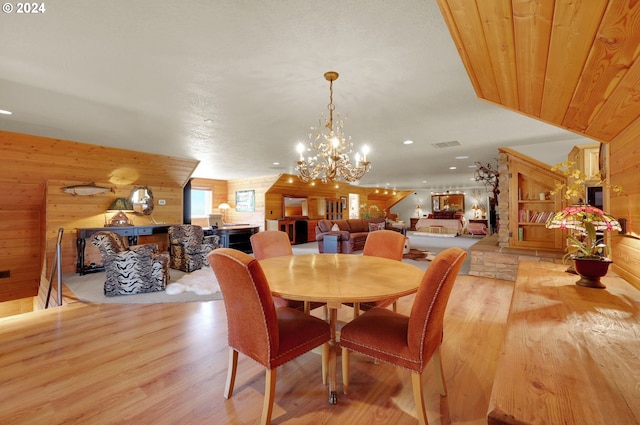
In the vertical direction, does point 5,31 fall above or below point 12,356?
above

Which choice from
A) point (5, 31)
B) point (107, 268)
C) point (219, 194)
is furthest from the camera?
point (219, 194)

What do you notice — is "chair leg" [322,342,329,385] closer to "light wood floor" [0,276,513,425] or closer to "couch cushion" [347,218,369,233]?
"light wood floor" [0,276,513,425]

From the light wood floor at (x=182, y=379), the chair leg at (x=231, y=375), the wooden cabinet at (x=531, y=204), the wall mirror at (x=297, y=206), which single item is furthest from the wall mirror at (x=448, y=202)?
the chair leg at (x=231, y=375)

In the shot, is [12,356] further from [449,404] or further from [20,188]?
[20,188]

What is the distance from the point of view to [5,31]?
5.32ft

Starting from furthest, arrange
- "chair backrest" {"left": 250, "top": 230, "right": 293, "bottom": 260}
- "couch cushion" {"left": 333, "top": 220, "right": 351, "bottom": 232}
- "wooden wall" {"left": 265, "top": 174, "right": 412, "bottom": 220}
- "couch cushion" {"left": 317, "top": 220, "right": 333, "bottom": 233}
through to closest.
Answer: "wooden wall" {"left": 265, "top": 174, "right": 412, "bottom": 220}
"couch cushion" {"left": 333, "top": 220, "right": 351, "bottom": 232}
"couch cushion" {"left": 317, "top": 220, "right": 333, "bottom": 233}
"chair backrest" {"left": 250, "top": 230, "right": 293, "bottom": 260}

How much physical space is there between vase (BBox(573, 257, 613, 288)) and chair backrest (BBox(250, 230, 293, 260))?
92.6 inches

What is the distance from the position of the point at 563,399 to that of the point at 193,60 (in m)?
2.63

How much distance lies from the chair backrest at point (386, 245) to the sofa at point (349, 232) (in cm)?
397

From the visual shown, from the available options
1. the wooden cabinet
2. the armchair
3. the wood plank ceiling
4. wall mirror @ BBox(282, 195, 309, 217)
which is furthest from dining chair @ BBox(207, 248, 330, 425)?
wall mirror @ BBox(282, 195, 309, 217)

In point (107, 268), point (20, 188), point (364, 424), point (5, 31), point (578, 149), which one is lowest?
point (364, 424)

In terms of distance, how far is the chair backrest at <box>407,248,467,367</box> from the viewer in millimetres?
1351

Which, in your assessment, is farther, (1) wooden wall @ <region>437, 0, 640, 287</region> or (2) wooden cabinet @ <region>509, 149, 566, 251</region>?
(2) wooden cabinet @ <region>509, 149, 566, 251</region>

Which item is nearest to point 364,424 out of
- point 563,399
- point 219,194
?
point 563,399
